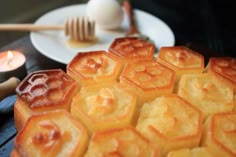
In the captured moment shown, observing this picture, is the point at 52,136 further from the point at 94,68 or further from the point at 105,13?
the point at 105,13

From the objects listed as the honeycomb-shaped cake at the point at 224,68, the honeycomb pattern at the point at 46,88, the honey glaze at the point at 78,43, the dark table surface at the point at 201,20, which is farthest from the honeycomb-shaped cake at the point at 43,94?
the dark table surface at the point at 201,20

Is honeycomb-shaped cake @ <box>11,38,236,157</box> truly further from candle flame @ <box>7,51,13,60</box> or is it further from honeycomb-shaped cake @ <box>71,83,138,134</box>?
candle flame @ <box>7,51,13,60</box>

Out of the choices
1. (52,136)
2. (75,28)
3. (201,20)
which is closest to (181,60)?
(52,136)

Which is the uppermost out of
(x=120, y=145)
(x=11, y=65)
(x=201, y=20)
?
(x=120, y=145)

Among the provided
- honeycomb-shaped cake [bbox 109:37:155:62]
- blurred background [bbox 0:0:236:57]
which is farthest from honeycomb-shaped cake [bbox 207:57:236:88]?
blurred background [bbox 0:0:236:57]

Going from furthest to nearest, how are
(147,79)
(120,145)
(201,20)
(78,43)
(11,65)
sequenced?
1. (201,20)
2. (78,43)
3. (11,65)
4. (147,79)
5. (120,145)

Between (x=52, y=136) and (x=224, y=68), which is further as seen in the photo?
(x=224, y=68)
